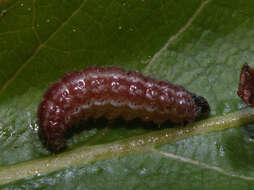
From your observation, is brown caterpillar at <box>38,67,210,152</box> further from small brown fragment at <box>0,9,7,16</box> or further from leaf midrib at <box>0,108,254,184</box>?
small brown fragment at <box>0,9,7,16</box>

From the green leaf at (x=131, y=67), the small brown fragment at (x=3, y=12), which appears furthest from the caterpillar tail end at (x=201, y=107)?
the small brown fragment at (x=3, y=12)

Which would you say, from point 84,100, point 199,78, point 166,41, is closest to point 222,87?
point 199,78

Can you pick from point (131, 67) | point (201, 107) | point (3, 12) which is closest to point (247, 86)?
point (201, 107)

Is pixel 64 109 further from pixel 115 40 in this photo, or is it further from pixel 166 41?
pixel 166 41

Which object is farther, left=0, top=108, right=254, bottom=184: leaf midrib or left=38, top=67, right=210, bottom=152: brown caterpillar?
left=38, top=67, right=210, bottom=152: brown caterpillar

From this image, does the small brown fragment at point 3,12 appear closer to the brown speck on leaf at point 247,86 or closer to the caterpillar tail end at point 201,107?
the caterpillar tail end at point 201,107

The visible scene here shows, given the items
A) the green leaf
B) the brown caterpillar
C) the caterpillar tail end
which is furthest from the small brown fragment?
the caterpillar tail end
